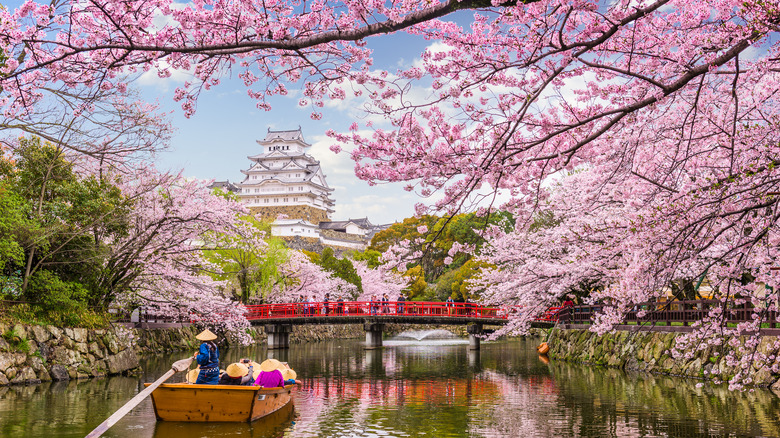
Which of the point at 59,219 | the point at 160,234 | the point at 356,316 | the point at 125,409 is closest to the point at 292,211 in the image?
the point at 356,316

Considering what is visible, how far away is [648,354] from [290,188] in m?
64.1

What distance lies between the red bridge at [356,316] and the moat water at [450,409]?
12.0 metres

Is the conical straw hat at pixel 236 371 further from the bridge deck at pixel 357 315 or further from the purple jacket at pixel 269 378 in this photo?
the bridge deck at pixel 357 315

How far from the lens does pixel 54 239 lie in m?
15.9

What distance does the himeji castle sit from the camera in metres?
78.0

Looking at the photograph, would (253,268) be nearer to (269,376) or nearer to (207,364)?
(269,376)

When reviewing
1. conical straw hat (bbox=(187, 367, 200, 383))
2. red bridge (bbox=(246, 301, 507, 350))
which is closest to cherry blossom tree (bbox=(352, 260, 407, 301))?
red bridge (bbox=(246, 301, 507, 350))

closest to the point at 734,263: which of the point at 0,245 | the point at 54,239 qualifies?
the point at 0,245

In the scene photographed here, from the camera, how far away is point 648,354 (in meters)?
18.7

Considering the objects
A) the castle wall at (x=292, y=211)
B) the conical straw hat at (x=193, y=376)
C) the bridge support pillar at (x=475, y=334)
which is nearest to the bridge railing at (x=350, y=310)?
the bridge support pillar at (x=475, y=334)

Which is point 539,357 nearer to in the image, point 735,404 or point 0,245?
point 735,404

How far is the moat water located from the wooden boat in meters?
0.19

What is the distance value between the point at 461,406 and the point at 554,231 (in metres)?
10.5

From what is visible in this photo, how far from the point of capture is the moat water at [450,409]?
981 centimetres
